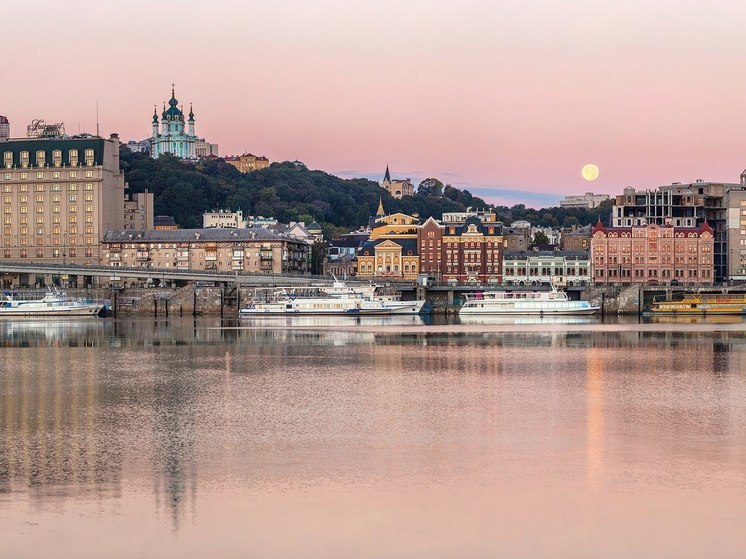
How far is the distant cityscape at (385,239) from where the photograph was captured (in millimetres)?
161875

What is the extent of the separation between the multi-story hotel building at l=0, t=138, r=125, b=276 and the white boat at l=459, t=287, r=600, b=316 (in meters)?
68.5

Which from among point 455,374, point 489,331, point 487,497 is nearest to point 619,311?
point 489,331

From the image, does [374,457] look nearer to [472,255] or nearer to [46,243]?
[472,255]

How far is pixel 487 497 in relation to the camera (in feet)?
94.1

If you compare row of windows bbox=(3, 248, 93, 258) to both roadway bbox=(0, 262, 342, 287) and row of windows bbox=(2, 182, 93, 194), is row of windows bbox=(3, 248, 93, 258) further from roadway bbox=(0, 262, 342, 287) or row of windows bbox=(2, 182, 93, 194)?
roadway bbox=(0, 262, 342, 287)

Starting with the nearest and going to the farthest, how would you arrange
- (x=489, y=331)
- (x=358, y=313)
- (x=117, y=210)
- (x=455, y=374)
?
(x=455, y=374), (x=489, y=331), (x=358, y=313), (x=117, y=210)

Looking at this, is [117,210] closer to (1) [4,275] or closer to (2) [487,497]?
(1) [4,275]

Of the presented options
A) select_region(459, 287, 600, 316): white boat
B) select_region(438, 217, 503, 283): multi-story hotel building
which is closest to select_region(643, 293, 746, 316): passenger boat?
select_region(459, 287, 600, 316): white boat

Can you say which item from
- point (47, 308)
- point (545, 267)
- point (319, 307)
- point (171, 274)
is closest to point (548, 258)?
point (545, 267)

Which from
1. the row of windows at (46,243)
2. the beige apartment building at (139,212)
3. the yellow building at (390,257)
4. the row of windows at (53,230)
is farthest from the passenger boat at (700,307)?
the beige apartment building at (139,212)

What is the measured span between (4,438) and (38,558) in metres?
13.7

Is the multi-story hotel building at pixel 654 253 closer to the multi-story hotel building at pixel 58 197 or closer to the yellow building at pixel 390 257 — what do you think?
the yellow building at pixel 390 257

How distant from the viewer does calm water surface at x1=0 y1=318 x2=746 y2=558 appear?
2533 cm

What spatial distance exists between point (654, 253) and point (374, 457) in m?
135
